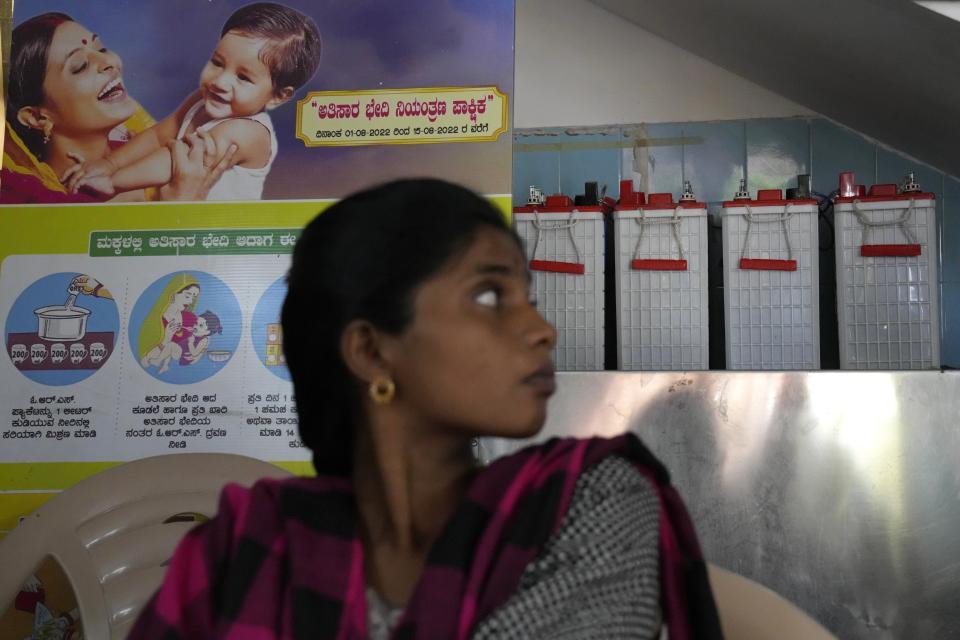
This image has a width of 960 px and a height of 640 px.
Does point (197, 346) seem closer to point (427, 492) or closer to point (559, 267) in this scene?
point (559, 267)

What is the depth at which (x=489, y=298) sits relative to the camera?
0.89 m

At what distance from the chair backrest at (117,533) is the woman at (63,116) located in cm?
120

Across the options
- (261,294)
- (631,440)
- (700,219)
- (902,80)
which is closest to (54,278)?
(261,294)

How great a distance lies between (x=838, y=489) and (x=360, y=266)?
169cm

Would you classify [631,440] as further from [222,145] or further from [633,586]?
[222,145]

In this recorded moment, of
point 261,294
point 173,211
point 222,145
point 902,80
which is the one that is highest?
point 902,80

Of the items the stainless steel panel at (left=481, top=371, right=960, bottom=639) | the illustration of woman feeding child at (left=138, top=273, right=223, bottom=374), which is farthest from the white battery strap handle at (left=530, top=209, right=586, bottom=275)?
the illustration of woman feeding child at (left=138, top=273, right=223, bottom=374)

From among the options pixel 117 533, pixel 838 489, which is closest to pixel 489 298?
pixel 117 533

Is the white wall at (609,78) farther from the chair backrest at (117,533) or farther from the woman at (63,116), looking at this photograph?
the chair backrest at (117,533)

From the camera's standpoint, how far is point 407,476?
0.93 metres

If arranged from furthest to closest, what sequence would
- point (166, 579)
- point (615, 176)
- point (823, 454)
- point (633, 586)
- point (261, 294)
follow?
point (615, 176) < point (261, 294) < point (823, 454) < point (166, 579) < point (633, 586)

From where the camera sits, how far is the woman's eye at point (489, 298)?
0.89 m

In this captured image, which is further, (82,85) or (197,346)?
(82,85)

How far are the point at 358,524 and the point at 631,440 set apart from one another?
0.95 ft
